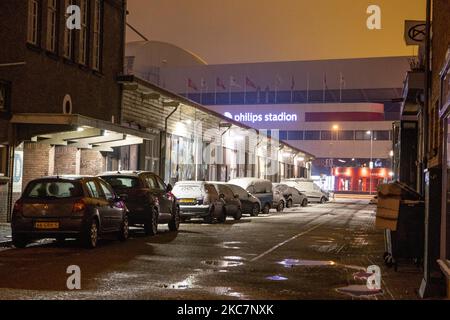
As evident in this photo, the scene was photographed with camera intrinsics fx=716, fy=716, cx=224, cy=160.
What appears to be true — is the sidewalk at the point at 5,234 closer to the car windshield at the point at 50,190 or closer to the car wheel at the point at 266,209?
→ the car windshield at the point at 50,190

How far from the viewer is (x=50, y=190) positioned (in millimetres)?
16031

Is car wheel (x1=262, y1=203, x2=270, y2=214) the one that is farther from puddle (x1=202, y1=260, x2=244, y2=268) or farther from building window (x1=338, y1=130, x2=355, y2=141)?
building window (x1=338, y1=130, x2=355, y2=141)

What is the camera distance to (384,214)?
42.9 feet

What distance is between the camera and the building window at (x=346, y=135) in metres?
84.4

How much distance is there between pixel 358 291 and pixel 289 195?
33.2 m

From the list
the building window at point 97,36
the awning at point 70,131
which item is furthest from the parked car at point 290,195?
the awning at point 70,131

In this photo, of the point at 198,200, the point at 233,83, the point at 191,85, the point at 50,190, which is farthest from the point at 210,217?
the point at 233,83

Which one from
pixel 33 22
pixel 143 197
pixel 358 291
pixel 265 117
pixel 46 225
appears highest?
pixel 265 117

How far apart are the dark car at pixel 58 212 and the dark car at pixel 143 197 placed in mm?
3218

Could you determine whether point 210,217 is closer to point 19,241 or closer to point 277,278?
point 19,241

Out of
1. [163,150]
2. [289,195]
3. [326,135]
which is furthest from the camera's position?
[326,135]

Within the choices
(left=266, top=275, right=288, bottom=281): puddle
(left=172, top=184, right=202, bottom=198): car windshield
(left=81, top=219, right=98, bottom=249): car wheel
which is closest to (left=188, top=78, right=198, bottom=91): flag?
(left=172, top=184, right=202, bottom=198): car windshield

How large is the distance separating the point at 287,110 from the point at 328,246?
221 feet
